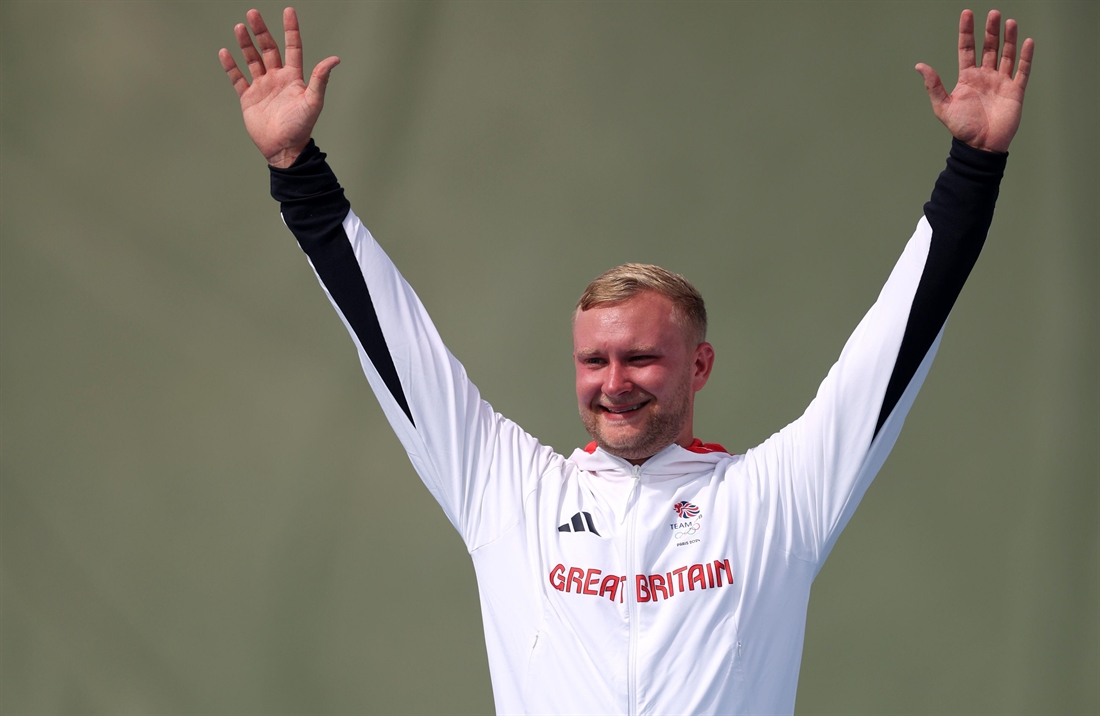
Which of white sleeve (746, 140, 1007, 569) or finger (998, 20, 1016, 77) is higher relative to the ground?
finger (998, 20, 1016, 77)

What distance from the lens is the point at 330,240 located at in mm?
1550

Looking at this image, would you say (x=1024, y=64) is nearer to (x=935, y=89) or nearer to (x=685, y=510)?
(x=935, y=89)

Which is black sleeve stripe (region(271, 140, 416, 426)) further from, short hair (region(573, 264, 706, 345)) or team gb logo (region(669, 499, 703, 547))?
team gb logo (region(669, 499, 703, 547))

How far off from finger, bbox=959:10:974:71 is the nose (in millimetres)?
656

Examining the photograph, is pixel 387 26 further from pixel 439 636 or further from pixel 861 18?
pixel 439 636

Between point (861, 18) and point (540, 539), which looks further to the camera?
point (861, 18)

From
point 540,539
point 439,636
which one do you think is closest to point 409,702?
point 439,636

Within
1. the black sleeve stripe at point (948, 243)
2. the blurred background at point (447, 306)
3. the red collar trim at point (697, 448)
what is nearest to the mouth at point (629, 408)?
the red collar trim at point (697, 448)

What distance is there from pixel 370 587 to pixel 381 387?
1252 mm

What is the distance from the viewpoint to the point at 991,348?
269cm

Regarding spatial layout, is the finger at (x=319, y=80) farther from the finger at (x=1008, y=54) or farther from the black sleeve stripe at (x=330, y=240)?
the finger at (x=1008, y=54)

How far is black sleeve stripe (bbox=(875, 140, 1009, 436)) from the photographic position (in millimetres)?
1412

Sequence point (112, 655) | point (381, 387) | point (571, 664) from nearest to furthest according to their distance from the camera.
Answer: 1. point (571, 664)
2. point (381, 387)
3. point (112, 655)

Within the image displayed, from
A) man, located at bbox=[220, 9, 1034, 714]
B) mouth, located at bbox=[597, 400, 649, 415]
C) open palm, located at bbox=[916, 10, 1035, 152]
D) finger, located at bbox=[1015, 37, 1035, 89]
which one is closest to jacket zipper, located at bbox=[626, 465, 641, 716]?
man, located at bbox=[220, 9, 1034, 714]
